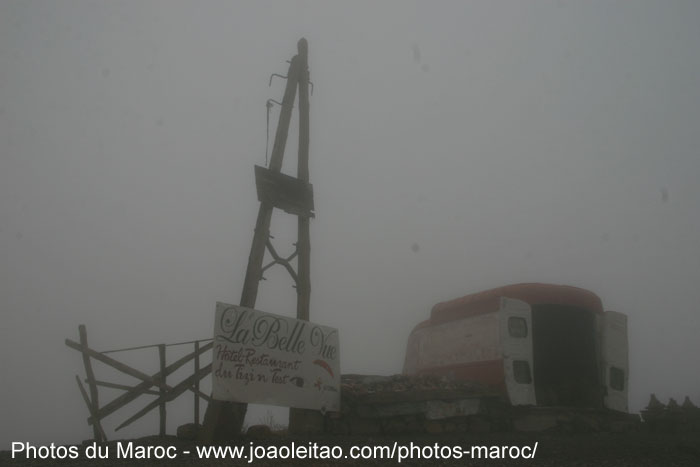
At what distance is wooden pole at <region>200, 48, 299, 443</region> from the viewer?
873 cm

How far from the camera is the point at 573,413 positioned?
40.7ft

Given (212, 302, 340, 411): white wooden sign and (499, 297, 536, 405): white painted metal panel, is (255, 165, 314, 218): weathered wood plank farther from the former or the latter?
(499, 297, 536, 405): white painted metal panel

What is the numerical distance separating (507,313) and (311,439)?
5.92 metres

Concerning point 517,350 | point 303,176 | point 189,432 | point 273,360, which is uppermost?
point 303,176

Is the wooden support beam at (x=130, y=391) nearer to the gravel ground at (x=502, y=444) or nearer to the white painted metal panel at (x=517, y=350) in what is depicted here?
the gravel ground at (x=502, y=444)

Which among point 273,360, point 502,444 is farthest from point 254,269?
point 502,444

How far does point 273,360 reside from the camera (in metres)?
9.30

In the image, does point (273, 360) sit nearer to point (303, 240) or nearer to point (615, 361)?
point (303, 240)

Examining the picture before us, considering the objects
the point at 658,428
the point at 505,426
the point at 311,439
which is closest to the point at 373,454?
the point at 311,439

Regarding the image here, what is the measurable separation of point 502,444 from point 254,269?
499cm

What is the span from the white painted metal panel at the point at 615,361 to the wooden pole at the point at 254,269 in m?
8.68

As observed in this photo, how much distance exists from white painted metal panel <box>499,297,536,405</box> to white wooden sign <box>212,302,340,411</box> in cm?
423

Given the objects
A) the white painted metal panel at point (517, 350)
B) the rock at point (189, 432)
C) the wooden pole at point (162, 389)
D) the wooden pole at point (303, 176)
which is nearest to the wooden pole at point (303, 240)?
the wooden pole at point (303, 176)

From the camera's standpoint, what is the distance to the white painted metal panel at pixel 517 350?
1219 centimetres
